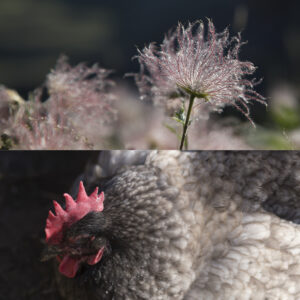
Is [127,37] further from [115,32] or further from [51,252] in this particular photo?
[51,252]

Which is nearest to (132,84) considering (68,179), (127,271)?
(127,271)

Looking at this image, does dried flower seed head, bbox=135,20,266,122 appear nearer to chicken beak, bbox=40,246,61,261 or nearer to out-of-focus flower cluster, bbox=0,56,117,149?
out-of-focus flower cluster, bbox=0,56,117,149

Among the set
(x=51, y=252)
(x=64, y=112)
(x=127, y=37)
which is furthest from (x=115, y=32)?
(x=51, y=252)

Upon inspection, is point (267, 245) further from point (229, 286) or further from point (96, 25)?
point (96, 25)

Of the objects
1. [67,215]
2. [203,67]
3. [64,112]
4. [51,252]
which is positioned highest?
[203,67]

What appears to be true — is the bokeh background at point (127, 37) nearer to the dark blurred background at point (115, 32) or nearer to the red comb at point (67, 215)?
the dark blurred background at point (115, 32)

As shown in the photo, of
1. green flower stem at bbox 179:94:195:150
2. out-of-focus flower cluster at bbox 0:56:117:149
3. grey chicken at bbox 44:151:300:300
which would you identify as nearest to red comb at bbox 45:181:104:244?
grey chicken at bbox 44:151:300:300

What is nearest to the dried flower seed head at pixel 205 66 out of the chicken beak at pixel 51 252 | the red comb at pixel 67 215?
the red comb at pixel 67 215
